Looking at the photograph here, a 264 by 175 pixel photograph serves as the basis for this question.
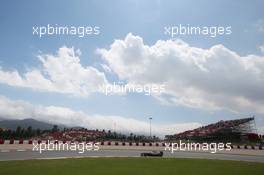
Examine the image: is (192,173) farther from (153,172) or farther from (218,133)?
(218,133)

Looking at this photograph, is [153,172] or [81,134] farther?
[81,134]

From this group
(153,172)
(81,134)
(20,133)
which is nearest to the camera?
(153,172)

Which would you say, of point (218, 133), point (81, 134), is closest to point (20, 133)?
point (81, 134)

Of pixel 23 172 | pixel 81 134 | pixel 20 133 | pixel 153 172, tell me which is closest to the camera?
pixel 23 172

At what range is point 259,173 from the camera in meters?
19.1

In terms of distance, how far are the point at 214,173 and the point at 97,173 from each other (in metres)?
6.81

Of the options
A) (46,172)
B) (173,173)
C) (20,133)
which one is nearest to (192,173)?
(173,173)

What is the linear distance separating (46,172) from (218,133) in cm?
7121

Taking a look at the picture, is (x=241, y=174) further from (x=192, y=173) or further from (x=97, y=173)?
(x=97, y=173)

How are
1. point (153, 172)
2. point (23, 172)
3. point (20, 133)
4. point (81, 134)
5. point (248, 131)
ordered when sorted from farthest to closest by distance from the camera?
point (20, 133) < point (81, 134) < point (248, 131) < point (153, 172) < point (23, 172)

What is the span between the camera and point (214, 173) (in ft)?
61.9

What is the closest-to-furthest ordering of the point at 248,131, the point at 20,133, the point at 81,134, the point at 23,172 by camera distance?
the point at 23,172 → the point at 248,131 → the point at 81,134 → the point at 20,133

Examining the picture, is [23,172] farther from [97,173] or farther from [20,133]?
[20,133]

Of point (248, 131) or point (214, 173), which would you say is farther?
point (248, 131)
